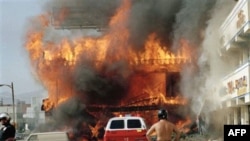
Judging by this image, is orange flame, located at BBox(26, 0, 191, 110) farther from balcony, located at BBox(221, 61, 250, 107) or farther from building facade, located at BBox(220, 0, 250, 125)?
balcony, located at BBox(221, 61, 250, 107)

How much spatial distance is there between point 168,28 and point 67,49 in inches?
276

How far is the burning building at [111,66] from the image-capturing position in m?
33.9

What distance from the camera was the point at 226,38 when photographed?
980 inches

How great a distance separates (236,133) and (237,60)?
1884cm

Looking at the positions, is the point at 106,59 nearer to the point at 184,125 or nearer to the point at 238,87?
the point at 184,125

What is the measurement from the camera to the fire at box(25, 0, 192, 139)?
34.8 m

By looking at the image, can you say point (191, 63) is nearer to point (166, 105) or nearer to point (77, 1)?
point (166, 105)

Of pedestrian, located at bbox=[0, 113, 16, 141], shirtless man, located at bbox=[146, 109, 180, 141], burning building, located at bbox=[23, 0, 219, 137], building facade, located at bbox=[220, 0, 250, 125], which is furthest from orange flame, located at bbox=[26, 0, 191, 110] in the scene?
shirtless man, located at bbox=[146, 109, 180, 141]

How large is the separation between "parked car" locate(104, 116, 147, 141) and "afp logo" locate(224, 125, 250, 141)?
10.4 meters

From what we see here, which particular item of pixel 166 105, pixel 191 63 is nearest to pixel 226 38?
pixel 191 63

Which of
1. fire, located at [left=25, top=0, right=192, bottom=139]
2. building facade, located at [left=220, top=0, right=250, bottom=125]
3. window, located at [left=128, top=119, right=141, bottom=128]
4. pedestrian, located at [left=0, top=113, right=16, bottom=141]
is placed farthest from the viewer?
fire, located at [left=25, top=0, right=192, bottom=139]

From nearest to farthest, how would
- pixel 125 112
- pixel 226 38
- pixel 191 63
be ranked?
pixel 226 38, pixel 191 63, pixel 125 112

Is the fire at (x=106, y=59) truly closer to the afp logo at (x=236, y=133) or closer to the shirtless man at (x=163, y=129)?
the shirtless man at (x=163, y=129)

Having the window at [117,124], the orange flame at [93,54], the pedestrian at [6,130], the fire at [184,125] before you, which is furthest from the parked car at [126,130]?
the orange flame at [93,54]
